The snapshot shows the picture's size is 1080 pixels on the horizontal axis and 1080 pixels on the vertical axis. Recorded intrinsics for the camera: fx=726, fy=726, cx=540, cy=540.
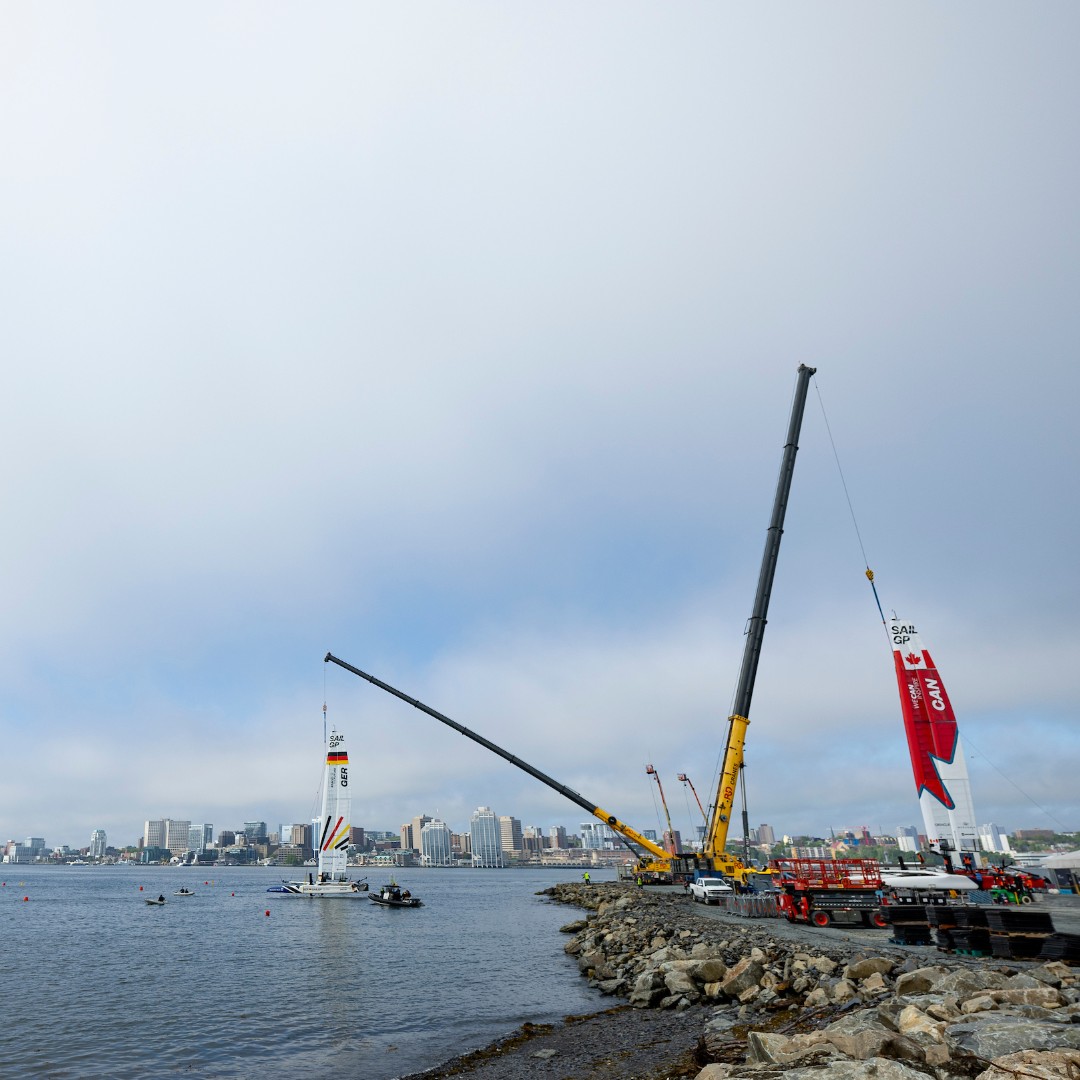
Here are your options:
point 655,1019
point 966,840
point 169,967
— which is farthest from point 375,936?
point 966,840

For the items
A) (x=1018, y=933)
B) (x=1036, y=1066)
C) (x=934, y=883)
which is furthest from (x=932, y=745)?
(x=1036, y=1066)

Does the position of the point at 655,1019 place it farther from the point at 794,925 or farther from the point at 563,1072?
the point at 794,925

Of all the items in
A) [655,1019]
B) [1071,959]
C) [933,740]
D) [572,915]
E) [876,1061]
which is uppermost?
[933,740]

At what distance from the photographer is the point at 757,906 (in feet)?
139

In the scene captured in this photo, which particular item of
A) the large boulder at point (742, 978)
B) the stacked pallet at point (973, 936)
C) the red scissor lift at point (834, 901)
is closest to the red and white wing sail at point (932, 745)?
the red scissor lift at point (834, 901)

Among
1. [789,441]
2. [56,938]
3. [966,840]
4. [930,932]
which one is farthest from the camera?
[789,441]

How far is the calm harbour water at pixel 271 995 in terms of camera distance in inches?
880

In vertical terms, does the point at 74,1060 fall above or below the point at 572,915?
above

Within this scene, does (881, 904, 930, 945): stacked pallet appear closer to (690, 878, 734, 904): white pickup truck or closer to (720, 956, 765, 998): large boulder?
(720, 956, 765, 998): large boulder

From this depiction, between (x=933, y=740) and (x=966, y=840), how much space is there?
271 inches

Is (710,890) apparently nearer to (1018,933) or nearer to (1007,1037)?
(1018,933)

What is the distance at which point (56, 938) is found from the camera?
5597 centimetres

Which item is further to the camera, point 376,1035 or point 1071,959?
point 376,1035

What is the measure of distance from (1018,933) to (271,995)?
29.6 metres
